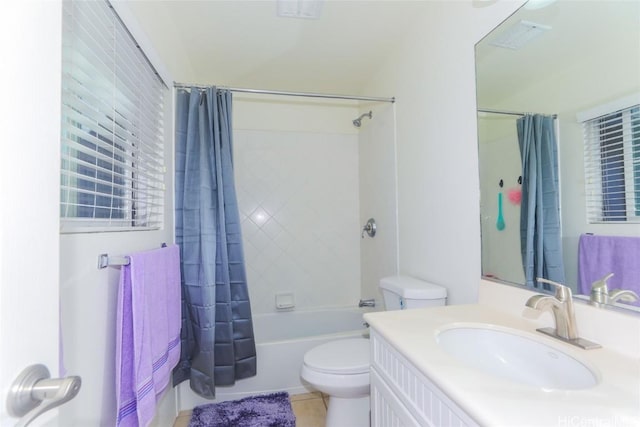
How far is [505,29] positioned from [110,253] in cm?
168

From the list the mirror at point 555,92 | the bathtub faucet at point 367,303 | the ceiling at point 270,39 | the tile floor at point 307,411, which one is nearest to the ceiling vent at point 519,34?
the mirror at point 555,92

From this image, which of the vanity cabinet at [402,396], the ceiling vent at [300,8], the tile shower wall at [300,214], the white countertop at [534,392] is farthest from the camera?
the tile shower wall at [300,214]

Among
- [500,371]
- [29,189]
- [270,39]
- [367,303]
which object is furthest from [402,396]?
[270,39]

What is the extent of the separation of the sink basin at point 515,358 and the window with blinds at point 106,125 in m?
1.20

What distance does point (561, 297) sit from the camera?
2.81 ft

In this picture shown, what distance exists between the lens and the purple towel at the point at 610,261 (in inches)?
30.8

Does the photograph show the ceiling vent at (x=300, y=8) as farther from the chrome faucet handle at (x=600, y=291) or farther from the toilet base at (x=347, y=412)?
the toilet base at (x=347, y=412)

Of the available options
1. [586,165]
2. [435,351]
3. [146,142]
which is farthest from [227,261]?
[586,165]

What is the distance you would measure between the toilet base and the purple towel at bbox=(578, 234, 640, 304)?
115 cm

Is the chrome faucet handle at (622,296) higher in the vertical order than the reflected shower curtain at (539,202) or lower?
lower

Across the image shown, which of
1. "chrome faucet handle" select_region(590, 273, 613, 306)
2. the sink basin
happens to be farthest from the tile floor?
"chrome faucet handle" select_region(590, 273, 613, 306)

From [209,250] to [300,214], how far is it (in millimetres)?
1197

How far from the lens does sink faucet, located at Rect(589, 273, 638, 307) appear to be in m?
0.77

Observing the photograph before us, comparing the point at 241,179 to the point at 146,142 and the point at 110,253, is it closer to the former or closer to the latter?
the point at 146,142
